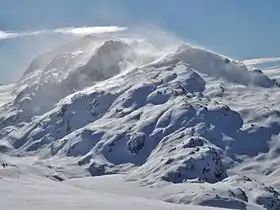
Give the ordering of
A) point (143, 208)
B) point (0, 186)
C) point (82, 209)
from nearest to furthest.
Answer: point (82, 209), point (143, 208), point (0, 186)

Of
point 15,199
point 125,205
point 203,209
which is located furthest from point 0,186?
point 203,209

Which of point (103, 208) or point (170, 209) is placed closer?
point (103, 208)

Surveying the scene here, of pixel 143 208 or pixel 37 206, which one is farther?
pixel 143 208

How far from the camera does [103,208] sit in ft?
355

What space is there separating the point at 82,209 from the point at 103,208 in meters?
5.03

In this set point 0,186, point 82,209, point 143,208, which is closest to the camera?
point 82,209

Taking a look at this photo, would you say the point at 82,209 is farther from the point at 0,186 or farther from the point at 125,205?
the point at 0,186

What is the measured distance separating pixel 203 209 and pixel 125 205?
2473 cm

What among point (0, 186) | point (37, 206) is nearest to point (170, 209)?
point (37, 206)

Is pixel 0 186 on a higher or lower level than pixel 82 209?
lower

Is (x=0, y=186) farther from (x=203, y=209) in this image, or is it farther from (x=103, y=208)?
(x=203, y=209)

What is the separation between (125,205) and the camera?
118125mm

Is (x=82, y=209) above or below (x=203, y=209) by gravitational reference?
above

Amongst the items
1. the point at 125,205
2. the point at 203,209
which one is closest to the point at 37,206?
the point at 125,205
